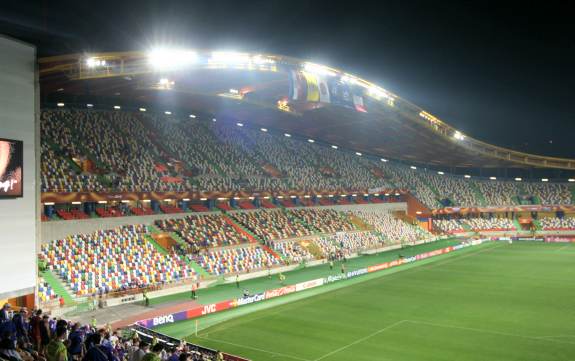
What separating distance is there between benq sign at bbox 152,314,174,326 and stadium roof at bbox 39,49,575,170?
13630 millimetres

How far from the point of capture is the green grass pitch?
22312mm

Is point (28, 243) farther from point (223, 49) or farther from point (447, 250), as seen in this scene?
point (447, 250)

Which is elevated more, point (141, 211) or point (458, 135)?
point (458, 135)

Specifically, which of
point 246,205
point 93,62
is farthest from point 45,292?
point 246,205

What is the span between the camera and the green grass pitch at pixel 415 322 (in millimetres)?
22312

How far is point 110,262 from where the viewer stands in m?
33.6

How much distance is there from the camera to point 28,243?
23.0 m

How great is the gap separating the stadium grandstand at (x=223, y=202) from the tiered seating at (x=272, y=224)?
0.68 feet

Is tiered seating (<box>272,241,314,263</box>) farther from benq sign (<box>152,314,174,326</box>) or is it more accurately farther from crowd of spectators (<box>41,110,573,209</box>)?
benq sign (<box>152,314,174,326</box>)

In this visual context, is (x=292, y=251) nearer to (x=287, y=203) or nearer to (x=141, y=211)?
(x=287, y=203)

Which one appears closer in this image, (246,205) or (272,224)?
(272,224)

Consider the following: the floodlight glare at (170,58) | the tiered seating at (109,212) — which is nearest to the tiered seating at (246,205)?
the tiered seating at (109,212)

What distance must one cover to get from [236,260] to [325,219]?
19082 mm

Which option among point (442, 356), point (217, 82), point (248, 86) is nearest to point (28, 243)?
point (442, 356)
